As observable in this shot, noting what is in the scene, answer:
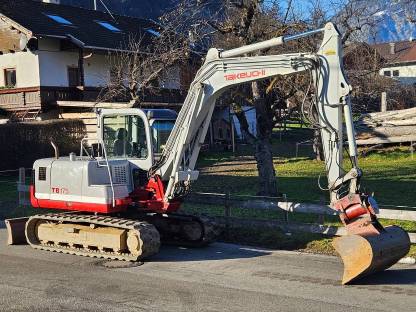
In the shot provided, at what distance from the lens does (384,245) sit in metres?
8.24

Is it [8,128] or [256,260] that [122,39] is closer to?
[8,128]

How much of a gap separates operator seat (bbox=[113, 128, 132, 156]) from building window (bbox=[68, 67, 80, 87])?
22.2m

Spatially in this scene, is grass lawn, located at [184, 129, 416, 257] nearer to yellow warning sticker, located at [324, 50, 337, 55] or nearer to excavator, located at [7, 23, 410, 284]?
excavator, located at [7, 23, 410, 284]

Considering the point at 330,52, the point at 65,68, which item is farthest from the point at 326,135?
the point at 65,68

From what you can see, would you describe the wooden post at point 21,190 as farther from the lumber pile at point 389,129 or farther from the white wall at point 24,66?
the lumber pile at point 389,129

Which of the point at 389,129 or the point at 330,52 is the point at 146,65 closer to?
the point at 389,129

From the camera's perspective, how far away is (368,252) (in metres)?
7.98

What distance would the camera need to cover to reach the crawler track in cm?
988

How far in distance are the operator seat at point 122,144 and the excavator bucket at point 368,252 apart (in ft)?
14.6

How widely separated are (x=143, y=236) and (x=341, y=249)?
3.23 meters

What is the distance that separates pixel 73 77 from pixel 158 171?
23.4 metres

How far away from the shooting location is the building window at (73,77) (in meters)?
32.6

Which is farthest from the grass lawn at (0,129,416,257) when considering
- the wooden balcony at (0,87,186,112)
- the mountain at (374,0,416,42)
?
the wooden balcony at (0,87,186,112)

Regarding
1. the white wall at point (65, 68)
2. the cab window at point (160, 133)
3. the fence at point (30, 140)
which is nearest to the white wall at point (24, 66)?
the white wall at point (65, 68)
